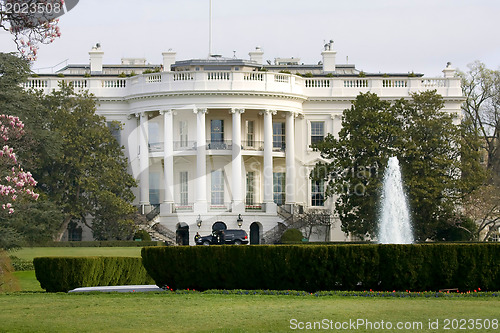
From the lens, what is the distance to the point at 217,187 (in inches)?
2776

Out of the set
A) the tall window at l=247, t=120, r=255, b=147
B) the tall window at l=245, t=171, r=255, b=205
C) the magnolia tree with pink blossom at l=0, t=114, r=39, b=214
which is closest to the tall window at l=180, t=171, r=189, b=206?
the tall window at l=245, t=171, r=255, b=205

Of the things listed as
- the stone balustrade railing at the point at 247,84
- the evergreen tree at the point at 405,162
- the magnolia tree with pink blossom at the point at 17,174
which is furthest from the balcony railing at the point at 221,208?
the magnolia tree with pink blossom at the point at 17,174

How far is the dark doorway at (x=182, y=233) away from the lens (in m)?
68.0

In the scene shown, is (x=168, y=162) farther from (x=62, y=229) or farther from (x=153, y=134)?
(x=62, y=229)

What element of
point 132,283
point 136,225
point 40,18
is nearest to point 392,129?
point 136,225

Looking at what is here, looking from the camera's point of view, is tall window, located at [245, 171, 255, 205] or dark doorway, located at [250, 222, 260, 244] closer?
dark doorway, located at [250, 222, 260, 244]

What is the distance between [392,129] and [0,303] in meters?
36.8

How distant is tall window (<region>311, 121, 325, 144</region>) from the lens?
73.4 metres

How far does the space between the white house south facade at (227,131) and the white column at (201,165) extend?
0.06 m

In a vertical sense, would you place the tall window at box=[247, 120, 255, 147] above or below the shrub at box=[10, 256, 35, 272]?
above

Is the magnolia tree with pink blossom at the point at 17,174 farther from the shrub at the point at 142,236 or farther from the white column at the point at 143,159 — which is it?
the white column at the point at 143,159

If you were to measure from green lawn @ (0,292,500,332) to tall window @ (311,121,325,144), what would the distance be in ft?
154

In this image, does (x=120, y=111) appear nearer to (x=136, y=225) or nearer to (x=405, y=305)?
(x=136, y=225)

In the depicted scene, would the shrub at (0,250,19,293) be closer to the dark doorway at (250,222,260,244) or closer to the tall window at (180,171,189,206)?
the dark doorway at (250,222,260,244)
